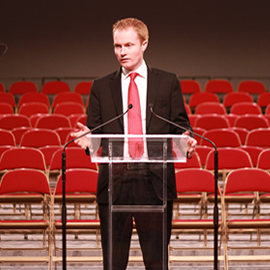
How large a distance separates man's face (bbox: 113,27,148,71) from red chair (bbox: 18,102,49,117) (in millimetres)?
6117

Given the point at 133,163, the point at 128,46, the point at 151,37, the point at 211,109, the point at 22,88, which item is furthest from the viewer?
the point at 151,37

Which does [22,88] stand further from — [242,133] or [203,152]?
[203,152]

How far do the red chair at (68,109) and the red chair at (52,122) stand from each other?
1169 mm

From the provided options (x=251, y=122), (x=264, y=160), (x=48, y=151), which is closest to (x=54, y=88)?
(x=251, y=122)

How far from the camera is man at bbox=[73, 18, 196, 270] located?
7.92 feet

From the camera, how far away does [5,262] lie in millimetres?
4129

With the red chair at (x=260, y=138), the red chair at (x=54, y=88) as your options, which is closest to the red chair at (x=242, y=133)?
the red chair at (x=260, y=138)

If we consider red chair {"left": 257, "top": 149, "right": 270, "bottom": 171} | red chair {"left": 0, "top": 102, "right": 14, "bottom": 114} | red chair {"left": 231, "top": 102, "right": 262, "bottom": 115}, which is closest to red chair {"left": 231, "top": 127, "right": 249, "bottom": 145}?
red chair {"left": 257, "top": 149, "right": 270, "bottom": 171}

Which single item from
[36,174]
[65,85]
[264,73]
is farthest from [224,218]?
[264,73]

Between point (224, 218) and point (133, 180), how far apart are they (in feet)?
6.62

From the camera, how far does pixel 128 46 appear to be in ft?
8.38

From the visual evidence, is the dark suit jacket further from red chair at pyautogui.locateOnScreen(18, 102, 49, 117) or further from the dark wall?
the dark wall

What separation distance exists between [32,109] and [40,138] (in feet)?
8.06

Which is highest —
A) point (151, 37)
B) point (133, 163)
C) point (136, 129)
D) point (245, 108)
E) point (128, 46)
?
point (151, 37)
